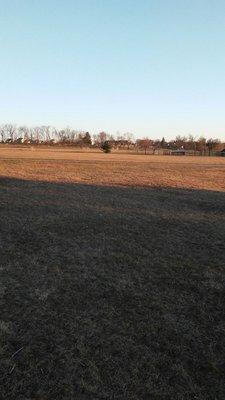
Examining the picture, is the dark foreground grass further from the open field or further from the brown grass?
the brown grass

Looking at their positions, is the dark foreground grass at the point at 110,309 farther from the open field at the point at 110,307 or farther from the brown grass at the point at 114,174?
the brown grass at the point at 114,174

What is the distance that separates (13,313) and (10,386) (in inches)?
64.6

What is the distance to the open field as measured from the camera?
4.36m

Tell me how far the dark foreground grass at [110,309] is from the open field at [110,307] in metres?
0.02

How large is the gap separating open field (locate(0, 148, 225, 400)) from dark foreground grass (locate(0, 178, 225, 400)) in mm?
15

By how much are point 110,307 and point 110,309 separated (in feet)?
0.22

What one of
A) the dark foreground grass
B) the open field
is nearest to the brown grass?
the open field

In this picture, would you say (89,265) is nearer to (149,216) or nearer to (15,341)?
(15,341)

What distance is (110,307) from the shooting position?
607cm

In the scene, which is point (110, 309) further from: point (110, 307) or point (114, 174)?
point (114, 174)

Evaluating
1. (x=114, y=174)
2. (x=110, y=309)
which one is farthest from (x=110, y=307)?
(x=114, y=174)

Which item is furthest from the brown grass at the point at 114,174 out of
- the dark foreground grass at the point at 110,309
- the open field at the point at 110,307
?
the dark foreground grass at the point at 110,309

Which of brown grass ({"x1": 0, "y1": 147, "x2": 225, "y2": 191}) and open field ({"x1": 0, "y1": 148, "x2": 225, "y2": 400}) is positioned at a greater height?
brown grass ({"x1": 0, "y1": 147, "x2": 225, "y2": 191})

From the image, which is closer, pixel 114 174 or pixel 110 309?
pixel 110 309
